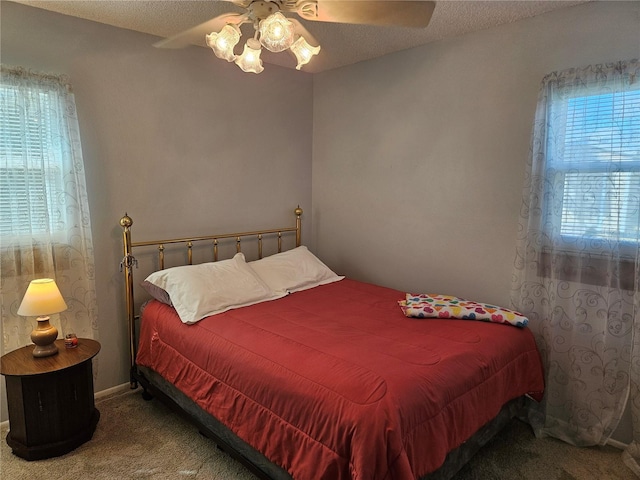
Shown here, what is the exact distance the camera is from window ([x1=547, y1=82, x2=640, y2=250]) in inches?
83.8

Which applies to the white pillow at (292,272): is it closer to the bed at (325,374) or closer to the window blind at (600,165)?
the bed at (325,374)

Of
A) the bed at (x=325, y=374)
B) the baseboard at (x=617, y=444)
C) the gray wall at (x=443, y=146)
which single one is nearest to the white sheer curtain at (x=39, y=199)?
the bed at (x=325, y=374)

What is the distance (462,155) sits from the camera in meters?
2.86

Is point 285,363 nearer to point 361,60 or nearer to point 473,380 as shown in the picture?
point 473,380

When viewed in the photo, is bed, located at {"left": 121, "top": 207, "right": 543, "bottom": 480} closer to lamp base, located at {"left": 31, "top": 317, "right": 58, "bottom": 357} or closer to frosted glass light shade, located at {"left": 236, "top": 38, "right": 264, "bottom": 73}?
lamp base, located at {"left": 31, "top": 317, "right": 58, "bottom": 357}

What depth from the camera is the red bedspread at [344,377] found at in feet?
5.01

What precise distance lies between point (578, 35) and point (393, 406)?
7.57 feet

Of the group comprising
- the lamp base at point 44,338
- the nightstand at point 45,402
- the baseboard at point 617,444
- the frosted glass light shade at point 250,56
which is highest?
the frosted glass light shade at point 250,56

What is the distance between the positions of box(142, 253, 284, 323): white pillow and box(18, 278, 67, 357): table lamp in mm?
589

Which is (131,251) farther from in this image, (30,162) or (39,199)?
(30,162)

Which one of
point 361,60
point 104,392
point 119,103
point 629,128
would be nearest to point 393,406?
point 629,128

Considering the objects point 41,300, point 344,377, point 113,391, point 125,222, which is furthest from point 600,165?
point 113,391

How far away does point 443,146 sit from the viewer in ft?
9.71

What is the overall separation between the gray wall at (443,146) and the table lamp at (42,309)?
2.30m
